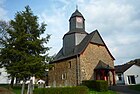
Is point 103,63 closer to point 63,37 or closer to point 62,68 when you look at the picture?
point 62,68

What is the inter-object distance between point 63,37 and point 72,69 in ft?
26.0

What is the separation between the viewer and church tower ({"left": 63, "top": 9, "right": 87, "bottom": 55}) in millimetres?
33219

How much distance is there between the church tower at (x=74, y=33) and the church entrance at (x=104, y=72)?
5955 mm

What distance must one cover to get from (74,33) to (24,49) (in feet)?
32.8

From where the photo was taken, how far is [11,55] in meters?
26.9

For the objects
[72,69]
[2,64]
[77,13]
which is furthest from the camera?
[77,13]

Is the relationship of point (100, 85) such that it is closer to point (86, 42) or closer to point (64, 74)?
point (86, 42)

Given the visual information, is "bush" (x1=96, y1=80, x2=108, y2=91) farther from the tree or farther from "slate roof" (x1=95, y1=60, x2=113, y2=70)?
the tree

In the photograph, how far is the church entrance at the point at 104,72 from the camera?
29.5 metres

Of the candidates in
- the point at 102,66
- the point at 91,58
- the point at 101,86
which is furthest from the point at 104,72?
the point at 101,86

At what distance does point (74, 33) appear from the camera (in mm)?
33219

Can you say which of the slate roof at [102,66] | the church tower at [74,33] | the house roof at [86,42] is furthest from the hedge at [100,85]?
the church tower at [74,33]

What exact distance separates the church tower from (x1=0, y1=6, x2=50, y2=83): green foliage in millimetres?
5327

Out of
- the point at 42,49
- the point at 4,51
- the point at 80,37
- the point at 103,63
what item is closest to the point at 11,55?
the point at 4,51
